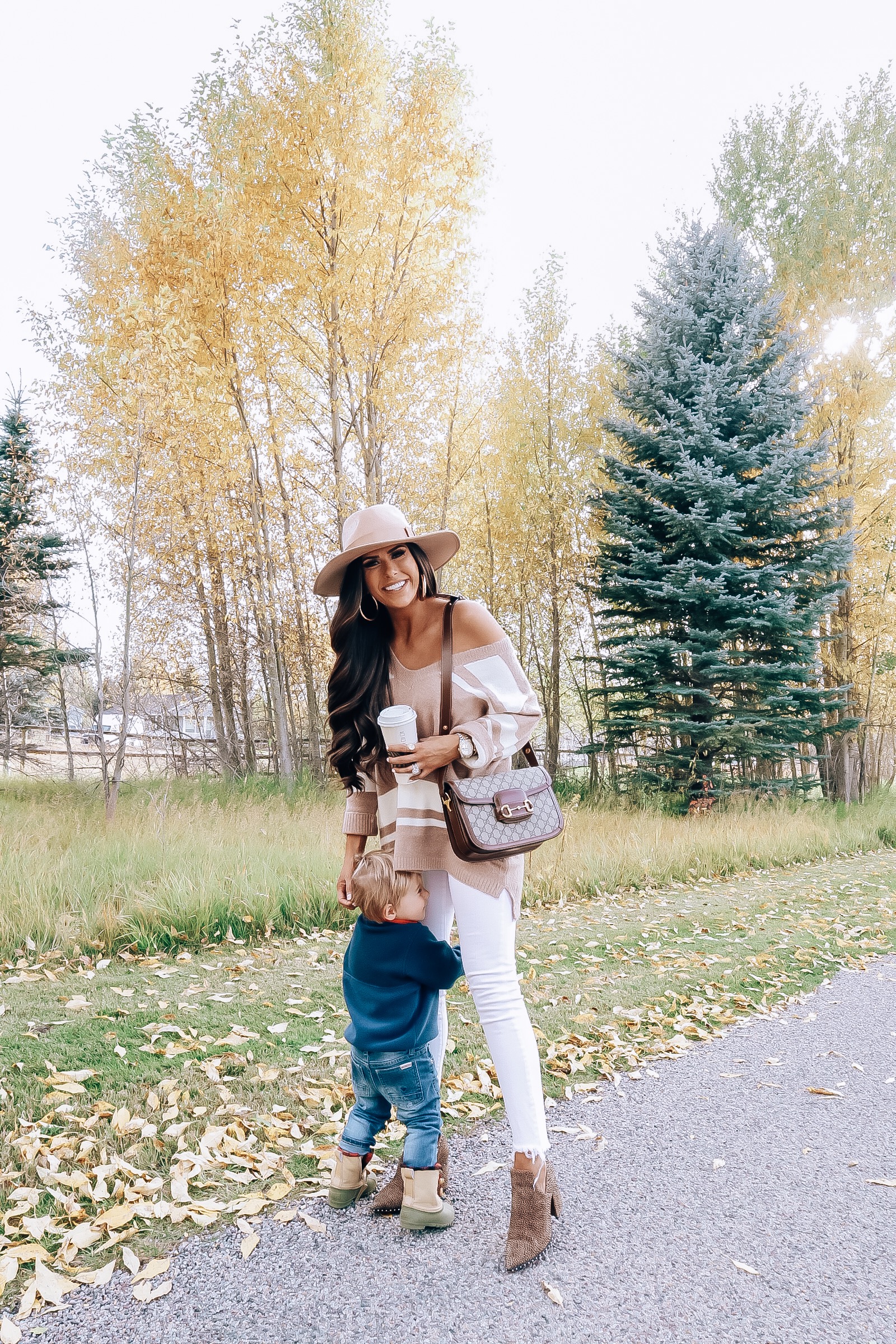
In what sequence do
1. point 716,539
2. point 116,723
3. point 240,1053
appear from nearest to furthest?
1. point 240,1053
2. point 116,723
3. point 716,539

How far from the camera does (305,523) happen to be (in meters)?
11.4

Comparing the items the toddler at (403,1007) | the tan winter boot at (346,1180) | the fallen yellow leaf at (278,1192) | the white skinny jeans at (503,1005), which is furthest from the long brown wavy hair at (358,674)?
the fallen yellow leaf at (278,1192)

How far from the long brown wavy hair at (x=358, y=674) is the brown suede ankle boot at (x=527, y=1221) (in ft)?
3.85

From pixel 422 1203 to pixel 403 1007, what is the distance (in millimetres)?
552

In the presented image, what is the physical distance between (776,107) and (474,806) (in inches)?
657

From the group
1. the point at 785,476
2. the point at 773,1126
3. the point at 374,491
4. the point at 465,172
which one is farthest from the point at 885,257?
the point at 773,1126

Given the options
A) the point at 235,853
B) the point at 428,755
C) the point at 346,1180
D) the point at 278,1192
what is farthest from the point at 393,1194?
the point at 235,853

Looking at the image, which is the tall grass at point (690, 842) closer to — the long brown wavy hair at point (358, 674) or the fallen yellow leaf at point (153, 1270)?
the long brown wavy hair at point (358, 674)

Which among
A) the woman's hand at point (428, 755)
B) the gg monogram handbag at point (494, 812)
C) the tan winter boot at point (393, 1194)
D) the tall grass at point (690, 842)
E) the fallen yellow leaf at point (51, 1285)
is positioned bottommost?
the tall grass at point (690, 842)

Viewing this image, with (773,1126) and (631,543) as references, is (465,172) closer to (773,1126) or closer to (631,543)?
(631,543)

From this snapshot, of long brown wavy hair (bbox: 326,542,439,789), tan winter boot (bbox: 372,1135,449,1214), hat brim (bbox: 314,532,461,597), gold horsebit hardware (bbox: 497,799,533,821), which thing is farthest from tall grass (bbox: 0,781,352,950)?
gold horsebit hardware (bbox: 497,799,533,821)

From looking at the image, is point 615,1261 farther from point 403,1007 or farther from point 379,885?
point 379,885

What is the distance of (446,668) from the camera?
2146 mm

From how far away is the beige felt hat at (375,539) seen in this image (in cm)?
217
